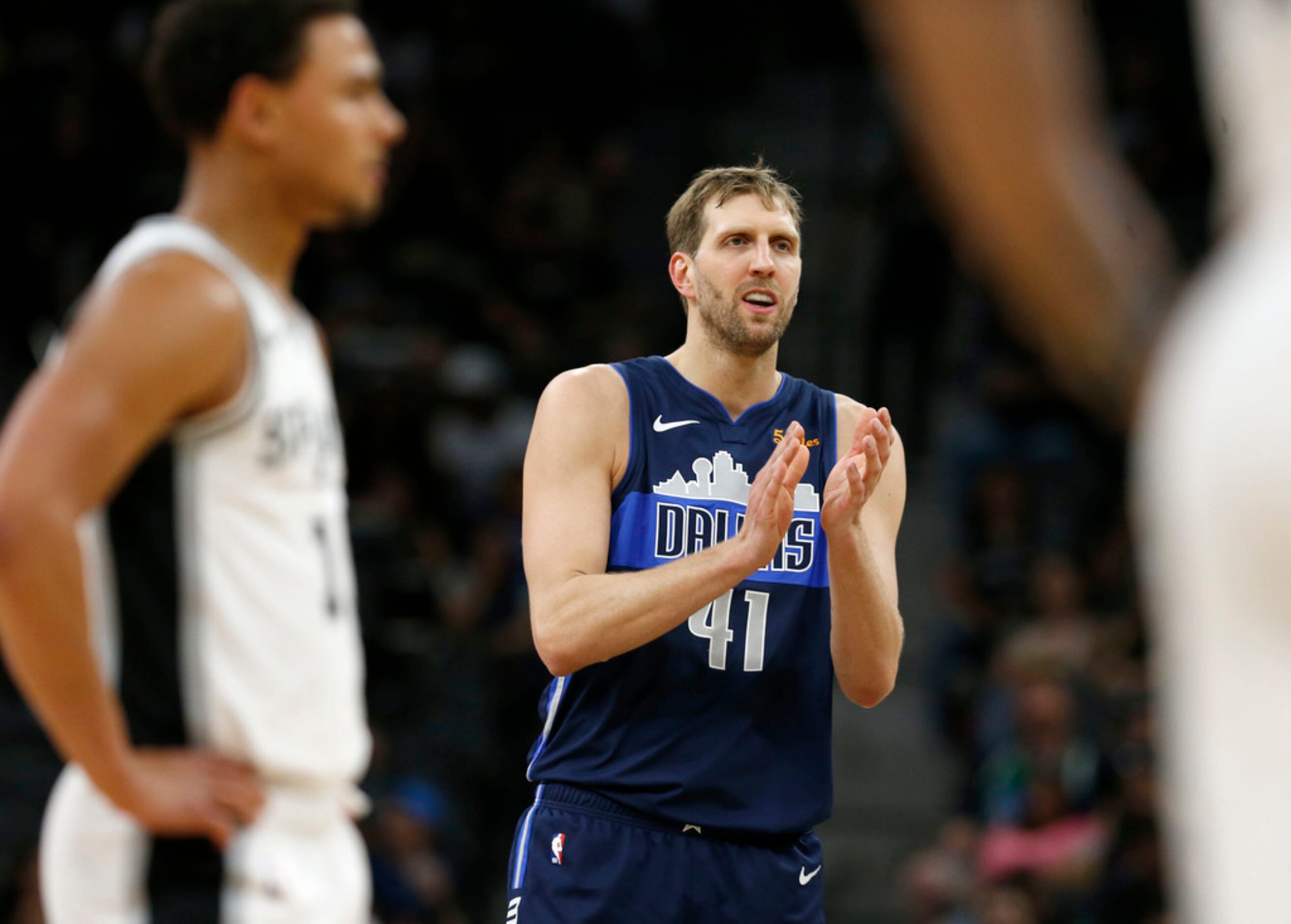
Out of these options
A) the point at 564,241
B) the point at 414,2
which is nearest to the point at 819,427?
the point at 564,241

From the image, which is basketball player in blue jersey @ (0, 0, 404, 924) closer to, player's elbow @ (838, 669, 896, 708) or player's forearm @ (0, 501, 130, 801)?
player's forearm @ (0, 501, 130, 801)

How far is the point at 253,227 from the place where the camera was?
3426 millimetres

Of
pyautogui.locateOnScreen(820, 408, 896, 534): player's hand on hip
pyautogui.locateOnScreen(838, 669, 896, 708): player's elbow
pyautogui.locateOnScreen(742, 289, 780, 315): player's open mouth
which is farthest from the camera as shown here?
pyautogui.locateOnScreen(838, 669, 896, 708): player's elbow

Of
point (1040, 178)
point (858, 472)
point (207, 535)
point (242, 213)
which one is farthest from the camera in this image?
point (242, 213)

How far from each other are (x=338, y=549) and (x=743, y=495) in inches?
36.4

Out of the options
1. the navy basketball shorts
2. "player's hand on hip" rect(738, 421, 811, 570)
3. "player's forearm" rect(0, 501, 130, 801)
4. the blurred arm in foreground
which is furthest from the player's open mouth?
the blurred arm in foreground

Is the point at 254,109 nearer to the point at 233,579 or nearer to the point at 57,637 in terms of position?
the point at 233,579

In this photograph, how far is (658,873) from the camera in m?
3.05

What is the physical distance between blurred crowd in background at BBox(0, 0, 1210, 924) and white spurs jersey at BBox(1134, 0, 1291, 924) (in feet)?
10.7

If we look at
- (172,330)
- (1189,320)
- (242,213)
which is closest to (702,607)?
(172,330)

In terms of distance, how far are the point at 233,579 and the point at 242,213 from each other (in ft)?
2.41

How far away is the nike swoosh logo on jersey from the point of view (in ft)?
9.85

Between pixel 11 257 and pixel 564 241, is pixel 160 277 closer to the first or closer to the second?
pixel 564 241

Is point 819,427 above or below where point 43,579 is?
above
